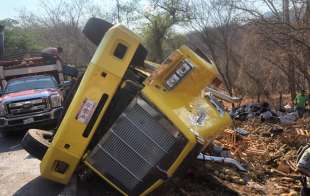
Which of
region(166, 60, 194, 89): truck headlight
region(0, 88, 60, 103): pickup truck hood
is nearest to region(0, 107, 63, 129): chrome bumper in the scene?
region(0, 88, 60, 103): pickup truck hood

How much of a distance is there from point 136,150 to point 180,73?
3.81 feet

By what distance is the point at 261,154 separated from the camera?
8.32 m

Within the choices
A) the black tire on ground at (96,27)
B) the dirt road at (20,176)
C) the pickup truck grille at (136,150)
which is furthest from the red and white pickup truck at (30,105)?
the pickup truck grille at (136,150)

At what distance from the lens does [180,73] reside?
202 inches

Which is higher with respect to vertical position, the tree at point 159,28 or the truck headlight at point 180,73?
the truck headlight at point 180,73

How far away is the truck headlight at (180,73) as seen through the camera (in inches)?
201

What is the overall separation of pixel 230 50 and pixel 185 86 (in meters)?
25.6

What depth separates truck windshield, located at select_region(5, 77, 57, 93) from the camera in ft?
36.7

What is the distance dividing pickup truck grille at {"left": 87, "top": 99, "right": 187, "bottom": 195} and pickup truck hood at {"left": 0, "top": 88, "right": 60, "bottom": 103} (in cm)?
579

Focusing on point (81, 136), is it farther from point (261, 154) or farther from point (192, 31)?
point (192, 31)

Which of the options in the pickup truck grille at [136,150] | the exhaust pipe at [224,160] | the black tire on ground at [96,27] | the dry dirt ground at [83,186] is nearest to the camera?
the pickup truck grille at [136,150]

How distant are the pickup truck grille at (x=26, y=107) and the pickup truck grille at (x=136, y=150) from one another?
5.70 m

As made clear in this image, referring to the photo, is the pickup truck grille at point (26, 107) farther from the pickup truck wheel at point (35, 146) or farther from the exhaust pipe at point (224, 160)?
the exhaust pipe at point (224, 160)

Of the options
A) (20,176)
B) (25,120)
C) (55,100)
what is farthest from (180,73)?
(25,120)
